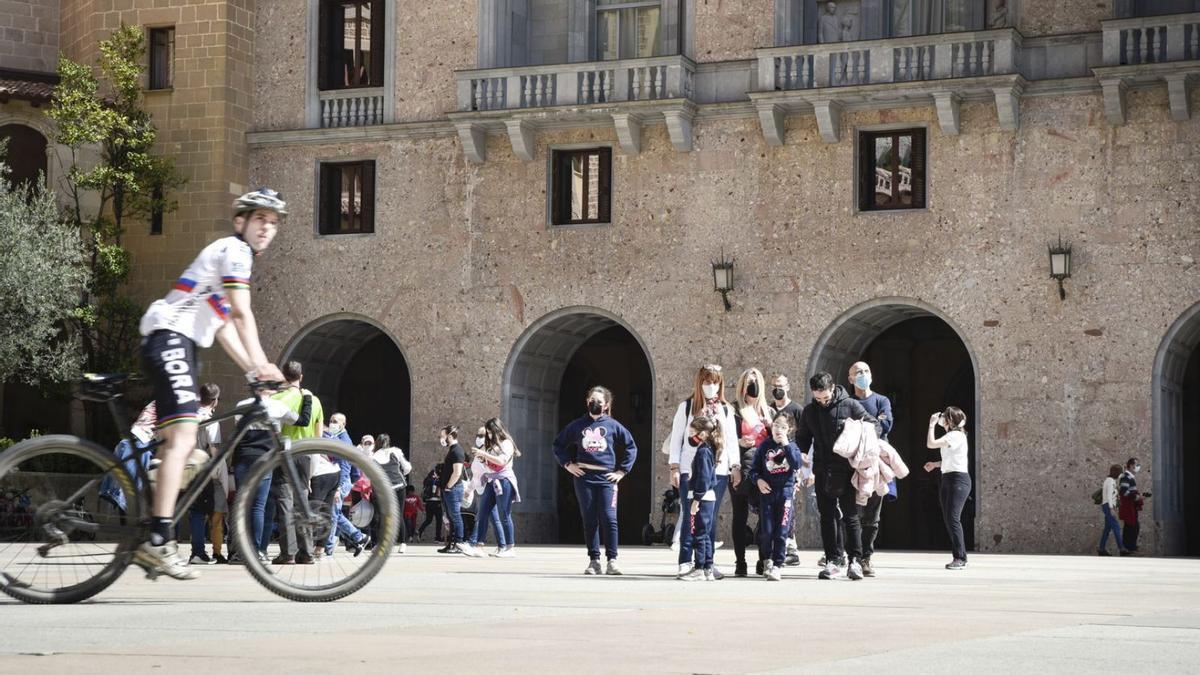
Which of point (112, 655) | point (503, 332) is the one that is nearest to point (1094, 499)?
point (503, 332)

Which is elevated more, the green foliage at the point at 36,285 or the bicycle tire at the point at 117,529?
the green foliage at the point at 36,285

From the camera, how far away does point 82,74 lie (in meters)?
31.5

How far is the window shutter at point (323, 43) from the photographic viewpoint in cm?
3291

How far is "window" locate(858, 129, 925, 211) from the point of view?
2889cm

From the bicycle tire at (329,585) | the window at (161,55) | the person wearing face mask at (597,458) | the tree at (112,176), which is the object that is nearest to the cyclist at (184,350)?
the bicycle tire at (329,585)

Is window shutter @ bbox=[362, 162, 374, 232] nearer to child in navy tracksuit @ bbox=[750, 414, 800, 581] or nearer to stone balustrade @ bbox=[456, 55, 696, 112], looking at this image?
stone balustrade @ bbox=[456, 55, 696, 112]

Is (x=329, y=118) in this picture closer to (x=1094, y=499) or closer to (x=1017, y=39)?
(x=1017, y=39)

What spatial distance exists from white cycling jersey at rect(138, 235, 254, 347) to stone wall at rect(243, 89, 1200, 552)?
20278 millimetres

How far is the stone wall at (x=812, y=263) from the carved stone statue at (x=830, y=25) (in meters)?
1.70

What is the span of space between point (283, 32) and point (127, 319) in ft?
19.6

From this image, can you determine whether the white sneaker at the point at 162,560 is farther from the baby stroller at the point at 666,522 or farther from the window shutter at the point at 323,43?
the window shutter at the point at 323,43

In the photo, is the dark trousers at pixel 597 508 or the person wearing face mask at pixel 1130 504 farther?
the person wearing face mask at pixel 1130 504

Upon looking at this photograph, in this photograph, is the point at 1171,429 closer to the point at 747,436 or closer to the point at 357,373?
the point at 747,436

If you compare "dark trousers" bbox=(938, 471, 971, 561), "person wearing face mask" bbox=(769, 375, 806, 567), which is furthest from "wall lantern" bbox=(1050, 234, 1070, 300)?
"person wearing face mask" bbox=(769, 375, 806, 567)
